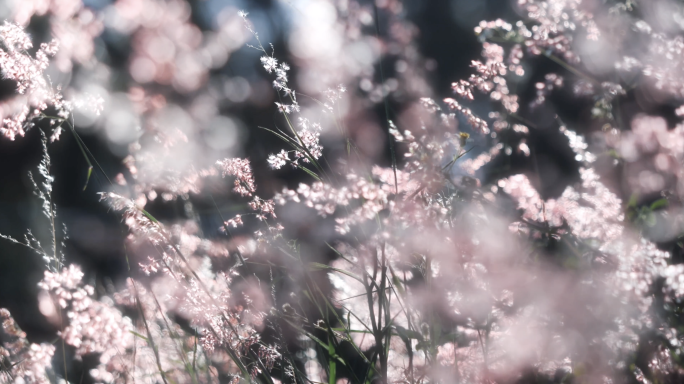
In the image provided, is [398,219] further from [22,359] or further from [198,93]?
[22,359]

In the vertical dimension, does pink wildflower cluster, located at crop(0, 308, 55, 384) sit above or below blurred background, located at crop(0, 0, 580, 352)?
A: below

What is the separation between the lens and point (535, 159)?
2.23 ft

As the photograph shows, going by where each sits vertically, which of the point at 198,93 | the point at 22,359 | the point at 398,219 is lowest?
the point at 22,359

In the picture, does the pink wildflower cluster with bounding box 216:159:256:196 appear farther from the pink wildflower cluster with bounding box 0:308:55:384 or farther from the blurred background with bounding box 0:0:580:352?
the pink wildflower cluster with bounding box 0:308:55:384

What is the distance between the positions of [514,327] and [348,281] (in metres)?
0.26

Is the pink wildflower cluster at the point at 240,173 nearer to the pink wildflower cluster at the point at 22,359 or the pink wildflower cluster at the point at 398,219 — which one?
the pink wildflower cluster at the point at 398,219

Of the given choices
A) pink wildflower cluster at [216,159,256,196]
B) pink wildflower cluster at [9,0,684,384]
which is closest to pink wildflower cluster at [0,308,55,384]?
pink wildflower cluster at [9,0,684,384]

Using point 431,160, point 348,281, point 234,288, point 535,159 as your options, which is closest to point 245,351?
point 234,288

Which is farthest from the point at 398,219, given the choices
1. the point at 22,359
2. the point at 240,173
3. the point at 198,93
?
the point at 22,359

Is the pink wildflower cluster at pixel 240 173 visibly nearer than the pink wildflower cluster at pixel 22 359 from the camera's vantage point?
Yes

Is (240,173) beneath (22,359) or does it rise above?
above

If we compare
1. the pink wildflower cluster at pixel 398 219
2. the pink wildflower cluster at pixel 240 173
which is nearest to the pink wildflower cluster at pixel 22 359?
the pink wildflower cluster at pixel 398 219

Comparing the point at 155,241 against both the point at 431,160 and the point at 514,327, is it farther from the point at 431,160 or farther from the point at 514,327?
the point at 514,327

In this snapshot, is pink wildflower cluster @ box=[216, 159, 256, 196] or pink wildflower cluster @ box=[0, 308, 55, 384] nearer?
pink wildflower cluster @ box=[216, 159, 256, 196]
